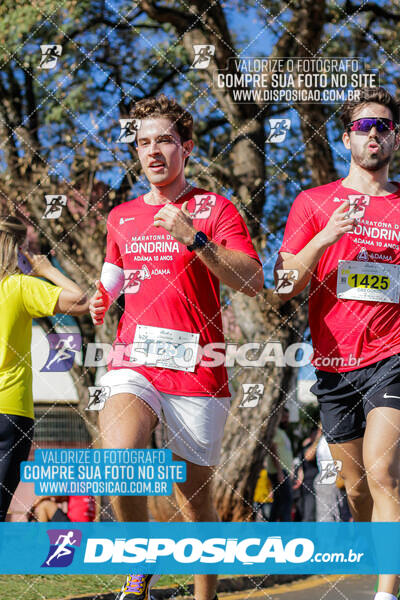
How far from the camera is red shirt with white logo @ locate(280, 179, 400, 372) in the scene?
3980 millimetres

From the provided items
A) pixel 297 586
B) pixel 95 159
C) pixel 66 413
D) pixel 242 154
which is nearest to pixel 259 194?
pixel 242 154

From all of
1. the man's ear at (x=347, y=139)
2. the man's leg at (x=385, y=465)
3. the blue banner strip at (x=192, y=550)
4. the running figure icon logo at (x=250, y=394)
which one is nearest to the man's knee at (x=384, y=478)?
the man's leg at (x=385, y=465)

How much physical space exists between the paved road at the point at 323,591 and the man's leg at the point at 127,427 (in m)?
2.09

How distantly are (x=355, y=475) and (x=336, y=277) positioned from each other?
0.92 m

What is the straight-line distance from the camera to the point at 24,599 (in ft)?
16.8

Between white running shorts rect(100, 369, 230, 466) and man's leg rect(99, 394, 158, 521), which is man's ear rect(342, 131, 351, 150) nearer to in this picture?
white running shorts rect(100, 369, 230, 466)

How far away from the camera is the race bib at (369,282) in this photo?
402 centimetres

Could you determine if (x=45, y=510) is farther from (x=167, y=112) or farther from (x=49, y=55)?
(x=167, y=112)

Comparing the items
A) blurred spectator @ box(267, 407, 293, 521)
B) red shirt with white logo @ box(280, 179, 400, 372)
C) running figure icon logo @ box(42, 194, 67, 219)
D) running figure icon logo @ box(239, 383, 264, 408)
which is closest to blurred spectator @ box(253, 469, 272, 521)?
blurred spectator @ box(267, 407, 293, 521)

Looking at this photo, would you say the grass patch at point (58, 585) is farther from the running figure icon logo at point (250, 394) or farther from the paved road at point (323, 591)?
the running figure icon logo at point (250, 394)

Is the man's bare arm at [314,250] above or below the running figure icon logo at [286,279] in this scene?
above

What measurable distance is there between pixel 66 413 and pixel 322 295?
54.5ft

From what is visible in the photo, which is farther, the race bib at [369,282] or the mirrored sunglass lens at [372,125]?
the mirrored sunglass lens at [372,125]

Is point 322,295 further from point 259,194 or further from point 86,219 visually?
point 86,219
